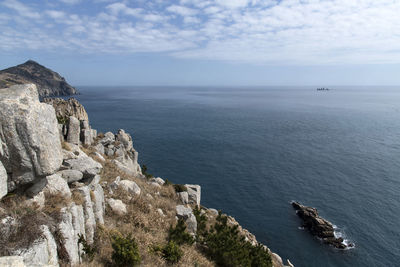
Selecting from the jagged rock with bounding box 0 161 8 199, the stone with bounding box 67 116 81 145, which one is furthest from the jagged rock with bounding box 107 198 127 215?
the stone with bounding box 67 116 81 145

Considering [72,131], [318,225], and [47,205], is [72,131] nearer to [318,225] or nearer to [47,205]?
[47,205]

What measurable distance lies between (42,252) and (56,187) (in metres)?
4.15

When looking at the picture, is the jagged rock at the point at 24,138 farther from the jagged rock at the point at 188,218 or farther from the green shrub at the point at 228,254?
the jagged rock at the point at 188,218

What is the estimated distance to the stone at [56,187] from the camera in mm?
12289

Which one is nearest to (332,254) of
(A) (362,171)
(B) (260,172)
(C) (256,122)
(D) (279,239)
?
(D) (279,239)

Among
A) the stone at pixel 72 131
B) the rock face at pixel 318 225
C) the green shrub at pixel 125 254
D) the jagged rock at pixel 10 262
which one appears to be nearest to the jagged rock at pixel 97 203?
the green shrub at pixel 125 254

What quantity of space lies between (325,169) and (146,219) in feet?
219

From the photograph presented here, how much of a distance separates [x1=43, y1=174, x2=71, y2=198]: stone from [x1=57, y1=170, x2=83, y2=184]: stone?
149 cm

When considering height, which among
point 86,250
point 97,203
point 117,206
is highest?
point 97,203

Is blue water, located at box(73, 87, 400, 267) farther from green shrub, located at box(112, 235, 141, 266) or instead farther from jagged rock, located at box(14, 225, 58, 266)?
jagged rock, located at box(14, 225, 58, 266)

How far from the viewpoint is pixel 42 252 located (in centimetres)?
920

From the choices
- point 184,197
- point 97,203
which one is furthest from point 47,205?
point 184,197

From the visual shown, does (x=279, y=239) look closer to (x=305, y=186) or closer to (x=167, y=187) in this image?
(x=305, y=186)

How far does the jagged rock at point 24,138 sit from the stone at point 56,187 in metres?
1.76
